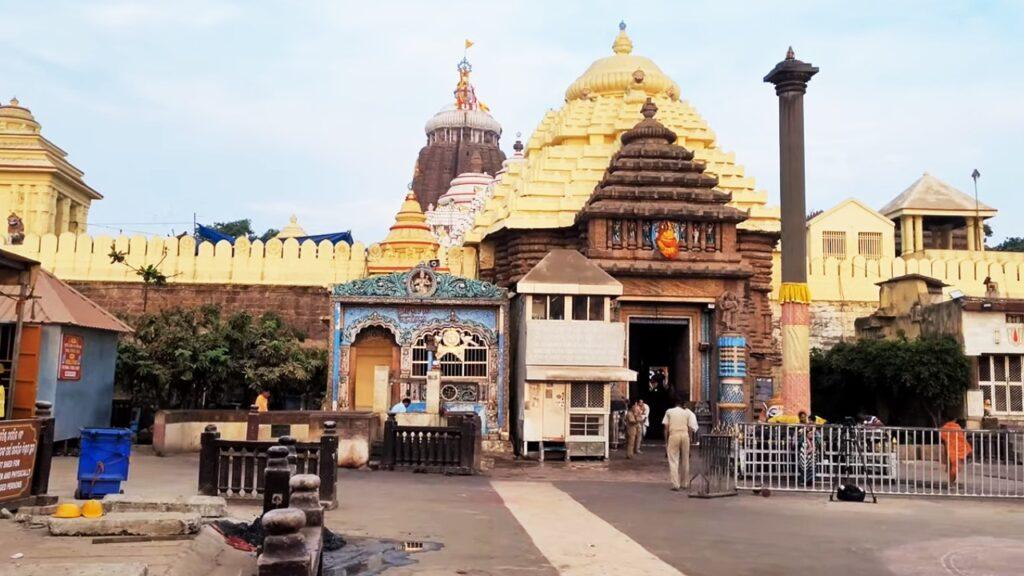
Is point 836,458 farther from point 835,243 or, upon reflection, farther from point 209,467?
point 835,243

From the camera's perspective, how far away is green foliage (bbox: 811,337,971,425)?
25.0 metres

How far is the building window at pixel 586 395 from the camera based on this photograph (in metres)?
19.7

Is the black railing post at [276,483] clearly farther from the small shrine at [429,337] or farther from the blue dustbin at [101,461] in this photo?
the small shrine at [429,337]

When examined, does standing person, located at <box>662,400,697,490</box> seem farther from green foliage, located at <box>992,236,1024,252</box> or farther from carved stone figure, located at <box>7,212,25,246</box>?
green foliage, located at <box>992,236,1024,252</box>

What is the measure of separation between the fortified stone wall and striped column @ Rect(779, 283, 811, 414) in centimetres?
1479

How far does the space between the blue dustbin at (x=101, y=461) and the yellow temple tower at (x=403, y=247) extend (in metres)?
19.4

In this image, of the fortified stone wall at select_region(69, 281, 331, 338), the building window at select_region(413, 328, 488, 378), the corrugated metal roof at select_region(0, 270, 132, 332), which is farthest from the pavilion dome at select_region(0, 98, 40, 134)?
the building window at select_region(413, 328, 488, 378)

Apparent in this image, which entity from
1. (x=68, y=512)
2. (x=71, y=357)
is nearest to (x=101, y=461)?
(x=68, y=512)

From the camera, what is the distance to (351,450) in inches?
654

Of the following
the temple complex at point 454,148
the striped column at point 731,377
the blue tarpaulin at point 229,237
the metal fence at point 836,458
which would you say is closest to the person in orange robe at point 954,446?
the metal fence at point 836,458

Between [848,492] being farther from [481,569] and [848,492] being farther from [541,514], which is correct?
[481,569]

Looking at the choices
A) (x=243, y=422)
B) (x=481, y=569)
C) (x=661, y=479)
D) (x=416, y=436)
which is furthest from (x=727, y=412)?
(x=481, y=569)

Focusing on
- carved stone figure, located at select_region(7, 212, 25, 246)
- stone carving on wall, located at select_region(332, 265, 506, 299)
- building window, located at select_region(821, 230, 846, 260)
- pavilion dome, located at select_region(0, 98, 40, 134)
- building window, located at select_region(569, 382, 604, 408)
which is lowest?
building window, located at select_region(569, 382, 604, 408)

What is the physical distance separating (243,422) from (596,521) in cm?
1009
